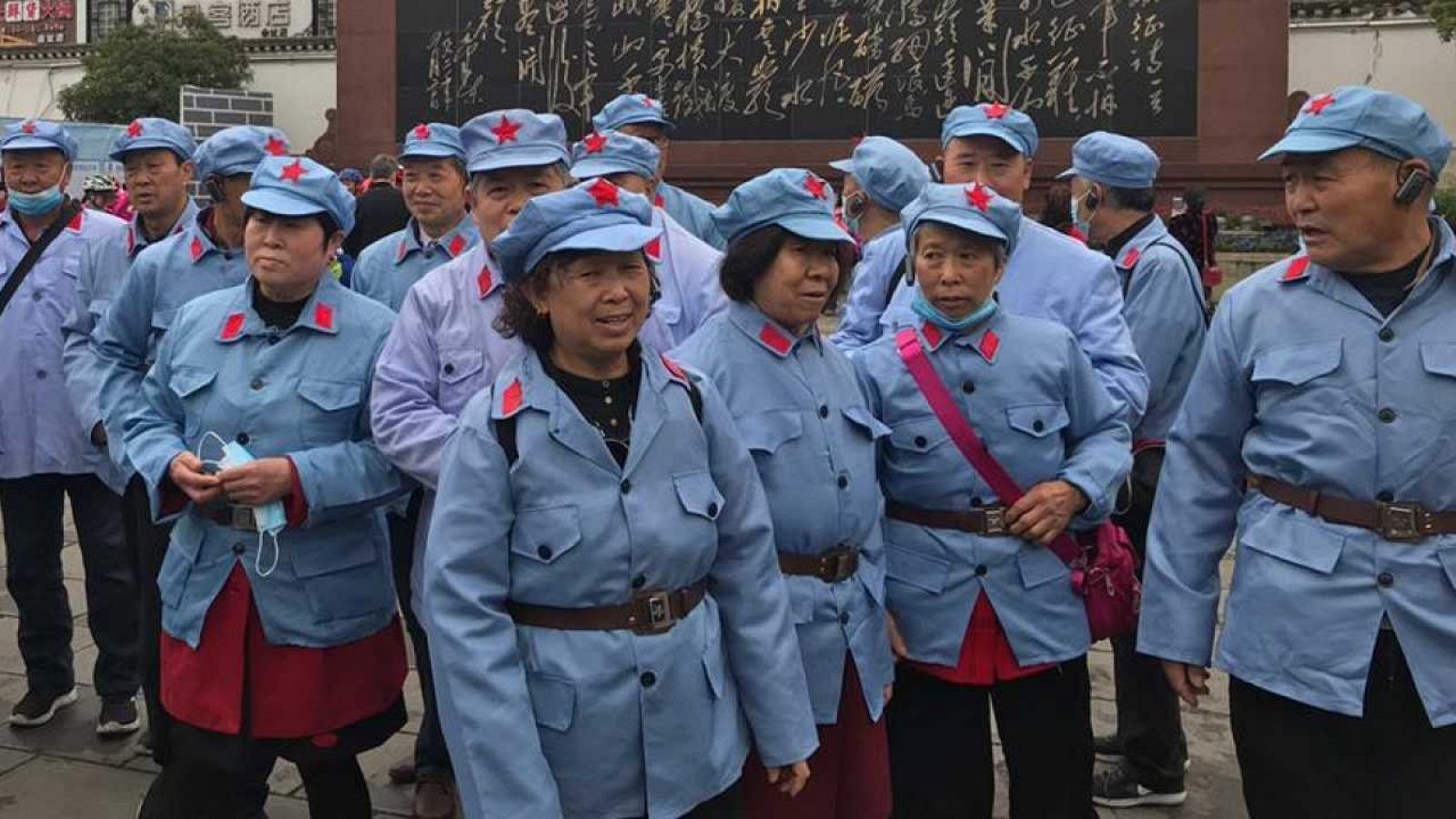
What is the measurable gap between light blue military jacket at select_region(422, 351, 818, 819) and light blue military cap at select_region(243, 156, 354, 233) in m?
0.85

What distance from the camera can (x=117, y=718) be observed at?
→ 4.02 metres

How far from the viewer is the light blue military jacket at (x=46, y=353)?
4074 millimetres

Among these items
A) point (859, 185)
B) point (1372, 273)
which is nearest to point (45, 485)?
point (859, 185)

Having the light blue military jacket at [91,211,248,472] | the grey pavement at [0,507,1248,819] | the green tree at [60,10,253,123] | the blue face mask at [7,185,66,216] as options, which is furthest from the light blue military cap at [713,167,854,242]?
the green tree at [60,10,253,123]

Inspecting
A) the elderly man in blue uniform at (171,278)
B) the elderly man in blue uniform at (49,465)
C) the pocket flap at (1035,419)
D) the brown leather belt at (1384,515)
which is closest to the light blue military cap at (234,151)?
the elderly man in blue uniform at (171,278)

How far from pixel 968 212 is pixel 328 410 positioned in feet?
4.62

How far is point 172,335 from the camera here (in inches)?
113

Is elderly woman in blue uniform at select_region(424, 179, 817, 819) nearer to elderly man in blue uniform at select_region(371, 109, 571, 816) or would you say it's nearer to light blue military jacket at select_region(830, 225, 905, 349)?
elderly man in blue uniform at select_region(371, 109, 571, 816)

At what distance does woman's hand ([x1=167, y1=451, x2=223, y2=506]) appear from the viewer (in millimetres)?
2570

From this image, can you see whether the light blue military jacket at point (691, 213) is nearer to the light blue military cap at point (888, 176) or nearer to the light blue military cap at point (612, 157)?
the light blue military cap at point (612, 157)

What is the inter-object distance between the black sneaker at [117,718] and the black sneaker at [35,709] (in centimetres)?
22

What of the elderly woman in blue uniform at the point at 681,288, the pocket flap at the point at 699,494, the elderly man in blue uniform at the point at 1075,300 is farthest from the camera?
the elderly woman in blue uniform at the point at 681,288

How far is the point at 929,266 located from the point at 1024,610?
2.44 ft

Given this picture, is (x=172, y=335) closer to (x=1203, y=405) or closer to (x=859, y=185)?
(x=859, y=185)
